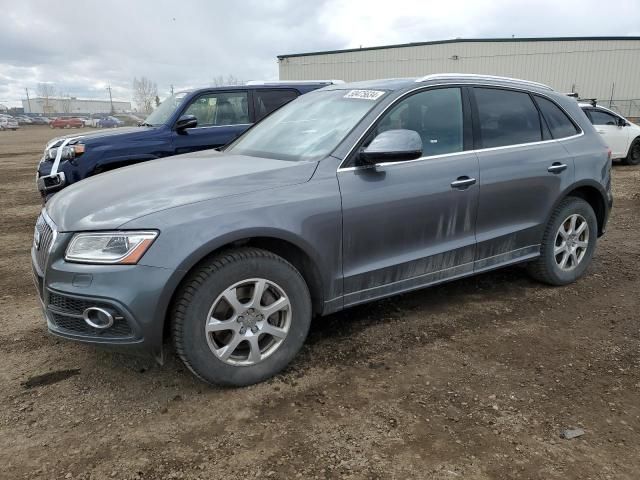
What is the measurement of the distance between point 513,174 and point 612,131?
11004 mm

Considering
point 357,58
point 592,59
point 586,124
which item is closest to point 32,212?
point 586,124

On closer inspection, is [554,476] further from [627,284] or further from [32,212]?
[32,212]

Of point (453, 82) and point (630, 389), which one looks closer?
point (630, 389)

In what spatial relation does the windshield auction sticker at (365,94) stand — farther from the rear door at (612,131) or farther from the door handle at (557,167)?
the rear door at (612,131)

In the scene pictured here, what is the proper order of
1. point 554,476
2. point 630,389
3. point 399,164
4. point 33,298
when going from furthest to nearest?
1. point 33,298
2. point 399,164
3. point 630,389
4. point 554,476

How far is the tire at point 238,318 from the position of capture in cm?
265

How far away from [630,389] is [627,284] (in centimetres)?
199

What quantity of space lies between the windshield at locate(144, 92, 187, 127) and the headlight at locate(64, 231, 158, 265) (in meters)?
4.75

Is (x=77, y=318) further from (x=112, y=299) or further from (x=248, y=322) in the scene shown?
(x=248, y=322)

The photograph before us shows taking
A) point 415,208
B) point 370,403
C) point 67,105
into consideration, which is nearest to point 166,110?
point 415,208

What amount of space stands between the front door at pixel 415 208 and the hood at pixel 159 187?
0.43m

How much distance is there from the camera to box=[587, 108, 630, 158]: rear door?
12664 millimetres

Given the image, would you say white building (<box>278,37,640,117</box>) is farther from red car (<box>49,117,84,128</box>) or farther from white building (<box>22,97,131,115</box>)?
white building (<box>22,97,131,115</box>)

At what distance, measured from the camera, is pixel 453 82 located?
374cm
